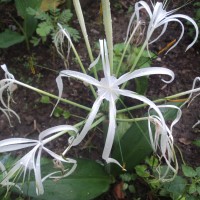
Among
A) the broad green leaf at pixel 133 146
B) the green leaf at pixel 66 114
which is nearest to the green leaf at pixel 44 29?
the green leaf at pixel 66 114

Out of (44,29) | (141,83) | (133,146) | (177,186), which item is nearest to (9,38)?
(44,29)

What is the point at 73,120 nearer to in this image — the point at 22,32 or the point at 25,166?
the point at 22,32

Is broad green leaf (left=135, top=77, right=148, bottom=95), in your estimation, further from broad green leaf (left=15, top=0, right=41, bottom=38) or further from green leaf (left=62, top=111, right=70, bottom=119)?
broad green leaf (left=15, top=0, right=41, bottom=38)

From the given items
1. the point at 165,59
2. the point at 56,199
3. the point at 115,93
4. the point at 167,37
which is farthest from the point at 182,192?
the point at 167,37

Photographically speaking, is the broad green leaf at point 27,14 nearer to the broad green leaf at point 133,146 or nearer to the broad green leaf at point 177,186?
the broad green leaf at point 133,146

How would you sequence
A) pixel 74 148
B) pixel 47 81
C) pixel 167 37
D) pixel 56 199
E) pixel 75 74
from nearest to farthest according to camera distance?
pixel 75 74 → pixel 56 199 → pixel 74 148 → pixel 47 81 → pixel 167 37

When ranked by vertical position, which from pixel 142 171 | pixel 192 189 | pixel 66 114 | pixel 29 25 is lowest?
pixel 192 189

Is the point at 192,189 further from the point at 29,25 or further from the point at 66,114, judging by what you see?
the point at 29,25
